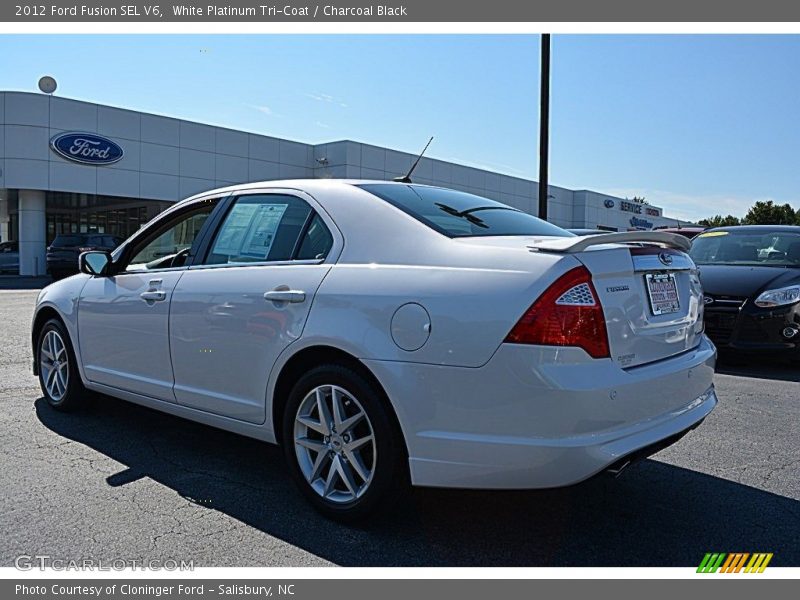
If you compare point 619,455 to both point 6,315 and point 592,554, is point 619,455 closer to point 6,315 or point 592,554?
point 592,554

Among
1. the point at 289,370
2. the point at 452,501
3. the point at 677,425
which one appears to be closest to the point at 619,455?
the point at 677,425

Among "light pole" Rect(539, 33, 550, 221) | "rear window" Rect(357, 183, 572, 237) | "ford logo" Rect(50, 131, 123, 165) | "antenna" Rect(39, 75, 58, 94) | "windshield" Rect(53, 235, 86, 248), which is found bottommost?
"rear window" Rect(357, 183, 572, 237)

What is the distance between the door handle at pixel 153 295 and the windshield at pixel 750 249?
613cm

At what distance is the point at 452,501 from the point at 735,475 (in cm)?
168

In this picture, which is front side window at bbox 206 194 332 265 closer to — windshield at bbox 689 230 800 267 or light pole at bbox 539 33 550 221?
windshield at bbox 689 230 800 267

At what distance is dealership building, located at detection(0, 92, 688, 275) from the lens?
88.6 ft

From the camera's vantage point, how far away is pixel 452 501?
349cm

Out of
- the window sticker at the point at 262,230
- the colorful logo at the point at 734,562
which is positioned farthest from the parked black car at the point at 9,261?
the colorful logo at the point at 734,562

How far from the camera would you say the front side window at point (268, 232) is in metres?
3.58

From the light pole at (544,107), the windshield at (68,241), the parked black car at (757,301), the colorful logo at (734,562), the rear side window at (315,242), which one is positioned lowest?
the colorful logo at (734,562)

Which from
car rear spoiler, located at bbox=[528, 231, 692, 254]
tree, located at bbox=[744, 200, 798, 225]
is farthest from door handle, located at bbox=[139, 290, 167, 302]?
tree, located at bbox=[744, 200, 798, 225]

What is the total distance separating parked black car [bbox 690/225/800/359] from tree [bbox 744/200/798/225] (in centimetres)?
6652

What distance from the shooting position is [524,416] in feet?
8.87

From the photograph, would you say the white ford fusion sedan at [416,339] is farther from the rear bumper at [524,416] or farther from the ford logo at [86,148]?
the ford logo at [86,148]
